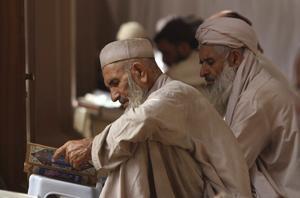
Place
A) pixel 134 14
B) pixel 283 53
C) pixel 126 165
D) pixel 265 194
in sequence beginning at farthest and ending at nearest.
→ pixel 134 14, pixel 283 53, pixel 265 194, pixel 126 165

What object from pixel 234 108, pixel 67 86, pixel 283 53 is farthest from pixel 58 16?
pixel 234 108

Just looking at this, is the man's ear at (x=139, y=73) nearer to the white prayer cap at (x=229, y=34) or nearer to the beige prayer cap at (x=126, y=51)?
the beige prayer cap at (x=126, y=51)

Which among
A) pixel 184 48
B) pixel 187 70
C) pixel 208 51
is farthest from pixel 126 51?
pixel 184 48

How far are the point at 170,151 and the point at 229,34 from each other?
0.57m

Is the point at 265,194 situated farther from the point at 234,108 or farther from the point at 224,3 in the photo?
the point at 224,3

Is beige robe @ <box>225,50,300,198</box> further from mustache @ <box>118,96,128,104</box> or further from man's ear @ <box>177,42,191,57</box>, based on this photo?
man's ear @ <box>177,42,191,57</box>

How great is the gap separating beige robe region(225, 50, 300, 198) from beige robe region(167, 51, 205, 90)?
102 cm

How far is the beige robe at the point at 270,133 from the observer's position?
220cm

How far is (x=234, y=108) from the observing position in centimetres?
227

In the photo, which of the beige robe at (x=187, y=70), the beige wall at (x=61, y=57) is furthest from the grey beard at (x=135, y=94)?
the beige robe at (x=187, y=70)

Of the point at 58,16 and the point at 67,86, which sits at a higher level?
the point at 58,16

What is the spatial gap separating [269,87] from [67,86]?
6.55ft

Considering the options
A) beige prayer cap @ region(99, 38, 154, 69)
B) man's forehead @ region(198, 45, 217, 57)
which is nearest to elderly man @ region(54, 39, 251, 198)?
beige prayer cap @ region(99, 38, 154, 69)

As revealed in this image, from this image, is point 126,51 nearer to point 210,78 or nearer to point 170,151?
point 170,151
